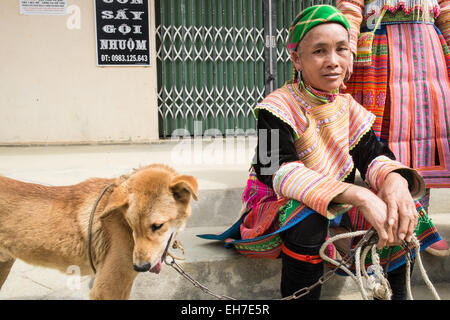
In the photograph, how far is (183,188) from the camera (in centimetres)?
162

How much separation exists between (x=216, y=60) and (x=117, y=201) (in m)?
4.97

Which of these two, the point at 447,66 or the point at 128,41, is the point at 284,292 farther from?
the point at 128,41

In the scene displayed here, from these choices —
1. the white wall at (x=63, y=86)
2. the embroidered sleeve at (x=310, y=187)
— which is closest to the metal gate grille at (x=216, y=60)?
the white wall at (x=63, y=86)

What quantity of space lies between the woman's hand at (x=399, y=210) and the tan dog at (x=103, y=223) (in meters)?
0.77

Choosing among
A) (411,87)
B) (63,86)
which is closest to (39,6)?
(63,86)

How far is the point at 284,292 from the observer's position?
6.22 ft

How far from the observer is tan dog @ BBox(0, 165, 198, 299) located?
5.16 feet

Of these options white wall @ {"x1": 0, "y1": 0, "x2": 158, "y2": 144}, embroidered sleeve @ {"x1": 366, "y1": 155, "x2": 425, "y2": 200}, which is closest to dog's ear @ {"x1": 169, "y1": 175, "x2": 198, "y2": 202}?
embroidered sleeve @ {"x1": 366, "y1": 155, "x2": 425, "y2": 200}

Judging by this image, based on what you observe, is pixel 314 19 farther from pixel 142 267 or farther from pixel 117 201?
pixel 142 267

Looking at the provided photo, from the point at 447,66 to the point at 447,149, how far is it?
0.54 meters

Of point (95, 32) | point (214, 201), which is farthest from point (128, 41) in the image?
point (214, 201)

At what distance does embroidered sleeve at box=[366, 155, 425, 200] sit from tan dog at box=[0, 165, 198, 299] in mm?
887

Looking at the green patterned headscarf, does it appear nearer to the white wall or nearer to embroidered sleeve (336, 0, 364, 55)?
embroidered sleeve (336, 0, 364, 55)

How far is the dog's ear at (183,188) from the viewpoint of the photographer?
1578 mm
